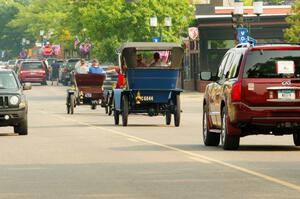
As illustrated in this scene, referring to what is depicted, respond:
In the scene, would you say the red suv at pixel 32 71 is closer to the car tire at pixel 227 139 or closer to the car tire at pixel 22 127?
the car tire at pixel 22 127

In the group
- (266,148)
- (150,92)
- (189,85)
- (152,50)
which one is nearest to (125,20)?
(189,85)

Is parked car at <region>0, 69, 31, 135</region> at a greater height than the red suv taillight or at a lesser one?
lesser

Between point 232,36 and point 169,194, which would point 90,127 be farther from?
point 232,36

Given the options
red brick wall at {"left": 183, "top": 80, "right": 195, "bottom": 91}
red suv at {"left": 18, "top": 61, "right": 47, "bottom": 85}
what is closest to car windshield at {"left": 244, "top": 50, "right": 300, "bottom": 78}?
red brick wall at {"left": 183, "top": 80, "right": 195, "bottom": 91}

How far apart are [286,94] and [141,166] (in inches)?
162

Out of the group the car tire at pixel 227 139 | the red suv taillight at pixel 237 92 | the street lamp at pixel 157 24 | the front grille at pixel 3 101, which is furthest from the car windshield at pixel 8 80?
the street lamp at pixel 157 24

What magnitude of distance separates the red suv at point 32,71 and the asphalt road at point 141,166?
193 ft

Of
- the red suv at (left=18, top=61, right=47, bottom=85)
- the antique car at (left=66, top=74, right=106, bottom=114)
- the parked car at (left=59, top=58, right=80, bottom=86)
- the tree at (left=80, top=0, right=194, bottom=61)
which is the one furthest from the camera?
the red suv at (left=18, top=61, right=47, bottom=85)

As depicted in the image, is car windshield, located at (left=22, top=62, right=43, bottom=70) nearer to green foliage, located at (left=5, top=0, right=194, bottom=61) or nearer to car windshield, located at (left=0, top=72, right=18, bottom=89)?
green foliage, located at (left=5, top=0, right=194, bottom=61)

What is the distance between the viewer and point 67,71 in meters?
89.1

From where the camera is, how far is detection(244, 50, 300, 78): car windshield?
70.2 ft

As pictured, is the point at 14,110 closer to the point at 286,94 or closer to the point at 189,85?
the point at 286,94

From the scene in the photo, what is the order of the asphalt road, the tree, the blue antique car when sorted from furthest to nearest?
the tree < the blue antique car < the asphalt road

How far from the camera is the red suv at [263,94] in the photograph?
2122 centimetres
